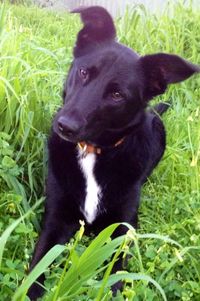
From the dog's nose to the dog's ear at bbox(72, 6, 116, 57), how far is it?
44 cm

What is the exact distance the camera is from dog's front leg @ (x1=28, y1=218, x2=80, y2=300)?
1.98 meters

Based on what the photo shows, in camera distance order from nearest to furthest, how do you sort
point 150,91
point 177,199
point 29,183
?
point 150,91 → point 29,183 → point 177,199

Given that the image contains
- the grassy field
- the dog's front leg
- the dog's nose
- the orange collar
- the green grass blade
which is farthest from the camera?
the orange collar

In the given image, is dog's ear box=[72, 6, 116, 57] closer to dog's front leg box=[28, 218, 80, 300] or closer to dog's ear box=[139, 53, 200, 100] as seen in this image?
dog's ear box=[139, 53, 200, 100]

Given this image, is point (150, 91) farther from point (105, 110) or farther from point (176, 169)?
point (176, 169)

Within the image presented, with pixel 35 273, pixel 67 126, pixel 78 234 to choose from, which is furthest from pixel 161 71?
pixel 35 273

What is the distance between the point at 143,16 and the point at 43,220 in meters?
2.53

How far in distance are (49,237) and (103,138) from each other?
468 millimetres

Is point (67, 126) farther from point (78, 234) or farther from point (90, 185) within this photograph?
point (78, 234)

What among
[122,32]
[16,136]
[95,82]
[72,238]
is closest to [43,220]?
[72,238]

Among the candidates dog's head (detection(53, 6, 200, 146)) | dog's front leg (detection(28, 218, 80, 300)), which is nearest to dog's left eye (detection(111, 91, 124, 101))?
dog's head (detection(53, 6, 200, 146))

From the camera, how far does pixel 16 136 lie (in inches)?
95.2

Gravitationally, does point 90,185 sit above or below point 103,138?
below

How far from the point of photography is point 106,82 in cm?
199
